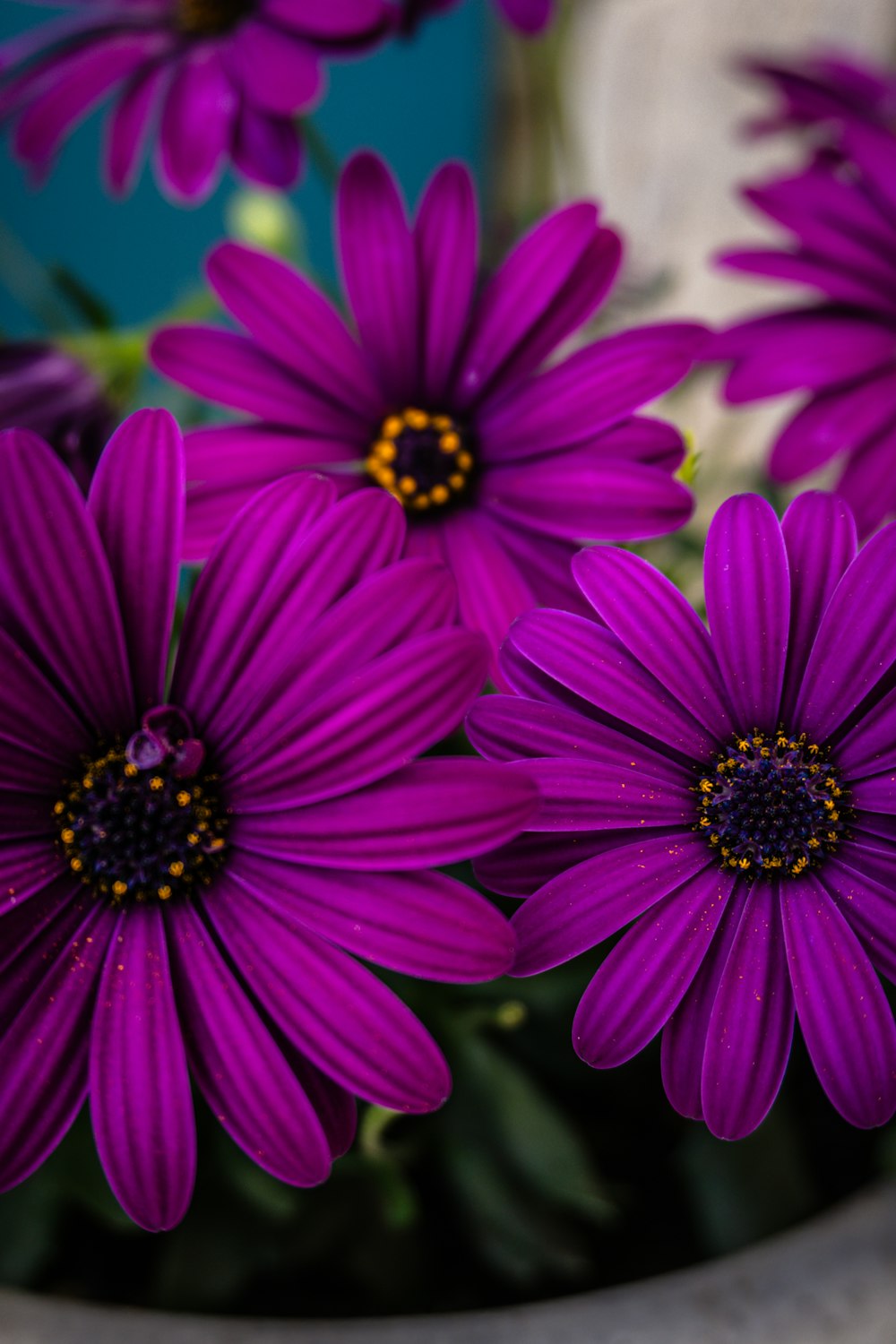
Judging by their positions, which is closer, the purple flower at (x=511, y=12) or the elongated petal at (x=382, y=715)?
the elongated petal at (x=382, y=715)

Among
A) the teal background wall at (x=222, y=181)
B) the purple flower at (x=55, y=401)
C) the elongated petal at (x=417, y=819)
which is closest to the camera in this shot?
the elongated petal at (x=417, y=819)

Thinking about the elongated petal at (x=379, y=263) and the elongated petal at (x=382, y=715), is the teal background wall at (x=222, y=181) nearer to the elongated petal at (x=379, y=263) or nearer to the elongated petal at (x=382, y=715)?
the elongated petal at (x=379, y=263)

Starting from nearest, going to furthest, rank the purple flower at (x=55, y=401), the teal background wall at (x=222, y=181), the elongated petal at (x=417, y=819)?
1. the elongated petal at (x=417, y=819)
2. the purple flower at (x=55, y=401)
3. the teal background wall at (x=222, y=181)

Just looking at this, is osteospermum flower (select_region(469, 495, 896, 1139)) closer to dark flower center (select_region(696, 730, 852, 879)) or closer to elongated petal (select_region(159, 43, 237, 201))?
dark flower center (select_region(696, 730, 852, 879))

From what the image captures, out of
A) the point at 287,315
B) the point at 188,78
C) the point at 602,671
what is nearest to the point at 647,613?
the point at 602,671

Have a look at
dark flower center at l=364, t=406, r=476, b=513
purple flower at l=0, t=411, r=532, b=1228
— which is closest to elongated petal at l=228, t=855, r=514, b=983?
purple flower at l=0, t=411, r=532, b=1228

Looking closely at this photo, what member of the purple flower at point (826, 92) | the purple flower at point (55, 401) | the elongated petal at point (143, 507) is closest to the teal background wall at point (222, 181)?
the purple flower at point (826, 92)

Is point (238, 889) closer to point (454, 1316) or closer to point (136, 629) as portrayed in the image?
point (136, 629)
